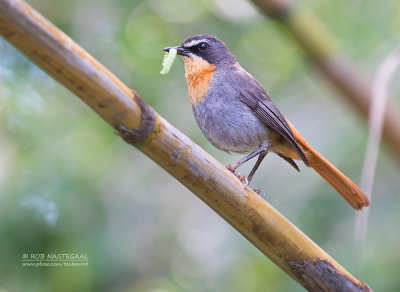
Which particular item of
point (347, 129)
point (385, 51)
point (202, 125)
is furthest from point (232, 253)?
point (385, 51)

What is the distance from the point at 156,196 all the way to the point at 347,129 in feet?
5.30

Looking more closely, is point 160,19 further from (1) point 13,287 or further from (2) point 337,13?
(1) point 13,287

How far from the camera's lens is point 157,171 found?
180 inches

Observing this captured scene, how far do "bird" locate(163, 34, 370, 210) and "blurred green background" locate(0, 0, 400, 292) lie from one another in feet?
1.50

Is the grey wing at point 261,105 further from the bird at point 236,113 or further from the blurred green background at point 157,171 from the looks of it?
the blurred green background at point 157,171

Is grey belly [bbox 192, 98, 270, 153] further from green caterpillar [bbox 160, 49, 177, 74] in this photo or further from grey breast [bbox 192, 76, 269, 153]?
green caterpillar [bbox 160, 49, 177, 74]

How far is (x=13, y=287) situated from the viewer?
12.2 ft

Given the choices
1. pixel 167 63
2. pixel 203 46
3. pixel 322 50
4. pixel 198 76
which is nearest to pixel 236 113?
pixel 198 76

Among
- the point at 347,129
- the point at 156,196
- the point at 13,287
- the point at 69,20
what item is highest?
the point at 69,20

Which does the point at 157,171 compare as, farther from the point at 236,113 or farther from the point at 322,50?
the point at 322,50

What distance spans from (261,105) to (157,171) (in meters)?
Result: 1.31

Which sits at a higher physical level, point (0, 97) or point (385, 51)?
point (385, 51)

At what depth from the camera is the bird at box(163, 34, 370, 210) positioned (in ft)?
11.5

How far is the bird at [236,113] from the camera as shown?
3.52 metres
